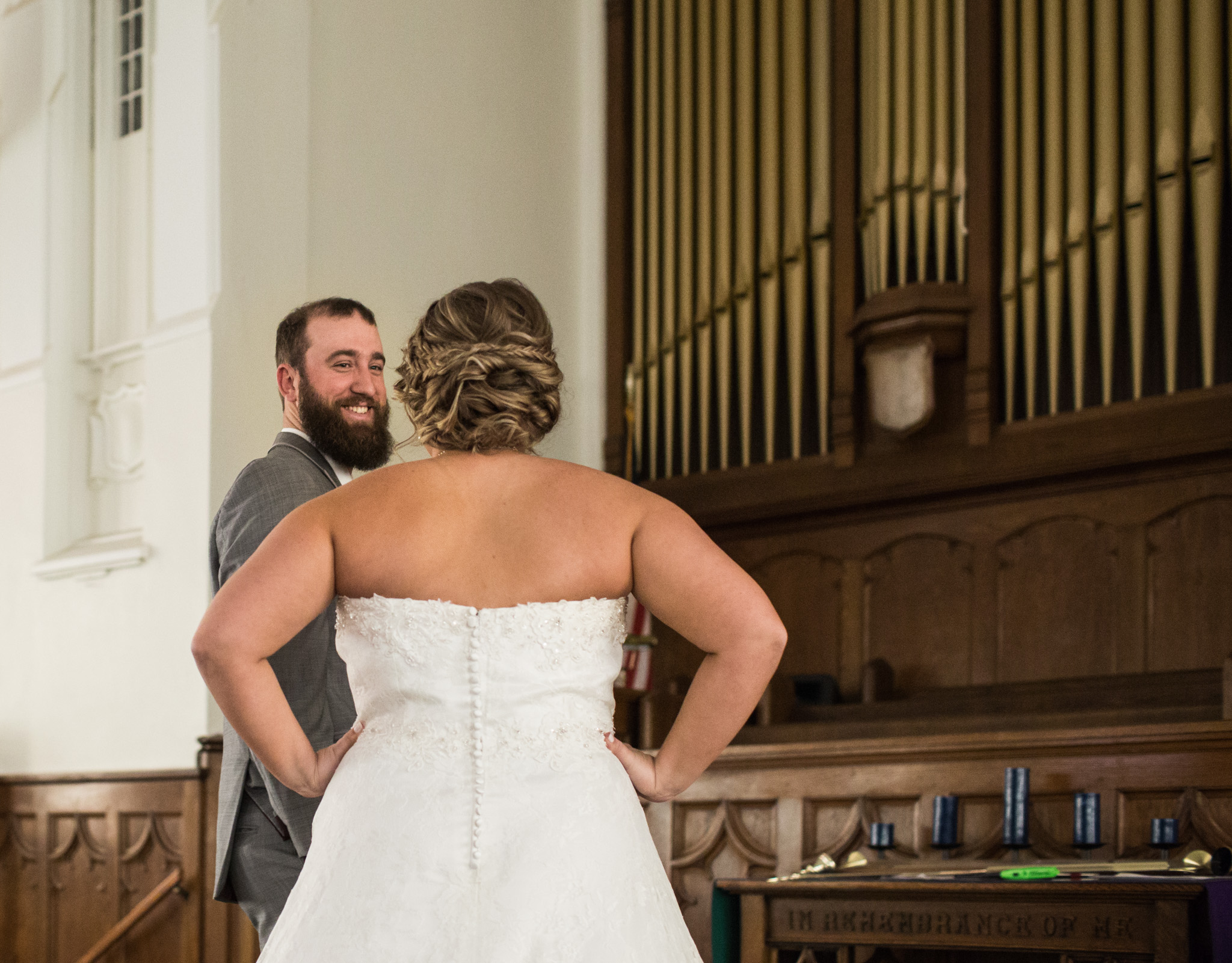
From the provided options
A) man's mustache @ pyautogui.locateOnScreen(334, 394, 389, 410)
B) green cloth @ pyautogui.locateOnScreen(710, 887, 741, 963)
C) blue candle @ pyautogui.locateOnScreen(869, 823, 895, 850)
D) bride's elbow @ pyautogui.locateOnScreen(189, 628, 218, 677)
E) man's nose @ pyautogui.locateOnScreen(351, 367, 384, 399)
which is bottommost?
green cloth @ pyautogui.locateOnScreen(710, 887, 741, 963)

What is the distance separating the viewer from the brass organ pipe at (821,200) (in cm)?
583

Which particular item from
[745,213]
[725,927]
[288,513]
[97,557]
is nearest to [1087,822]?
[725,927]

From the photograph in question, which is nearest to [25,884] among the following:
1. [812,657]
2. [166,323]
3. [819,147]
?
[166,323]

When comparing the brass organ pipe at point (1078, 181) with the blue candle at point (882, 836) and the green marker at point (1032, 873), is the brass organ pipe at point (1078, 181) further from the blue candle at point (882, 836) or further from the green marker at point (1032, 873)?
the green marker at point (1032, 873)

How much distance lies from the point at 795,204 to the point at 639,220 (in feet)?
3.02

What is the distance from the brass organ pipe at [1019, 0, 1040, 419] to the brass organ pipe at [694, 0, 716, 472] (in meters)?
1.38

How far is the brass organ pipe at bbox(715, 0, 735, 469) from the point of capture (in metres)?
6.11

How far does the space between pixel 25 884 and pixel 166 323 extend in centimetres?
235

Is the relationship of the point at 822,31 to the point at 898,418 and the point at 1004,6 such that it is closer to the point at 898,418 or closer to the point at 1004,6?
the point at 1004,6

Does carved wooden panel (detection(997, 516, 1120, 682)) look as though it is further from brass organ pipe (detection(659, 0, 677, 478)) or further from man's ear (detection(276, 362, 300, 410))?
man's ear (detection(276, 362, 300, 410))

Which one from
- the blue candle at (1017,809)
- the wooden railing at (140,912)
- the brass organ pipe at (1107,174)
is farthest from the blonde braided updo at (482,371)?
the wooden railing at (140,912)

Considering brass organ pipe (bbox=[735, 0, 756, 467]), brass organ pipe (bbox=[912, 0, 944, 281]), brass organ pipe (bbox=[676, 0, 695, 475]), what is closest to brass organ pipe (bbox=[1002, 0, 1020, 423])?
brass organ pipe (bbox=[912, 0, 944, 281])

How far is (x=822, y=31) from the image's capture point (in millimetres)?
6078

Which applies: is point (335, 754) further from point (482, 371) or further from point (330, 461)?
point (330, 461)
